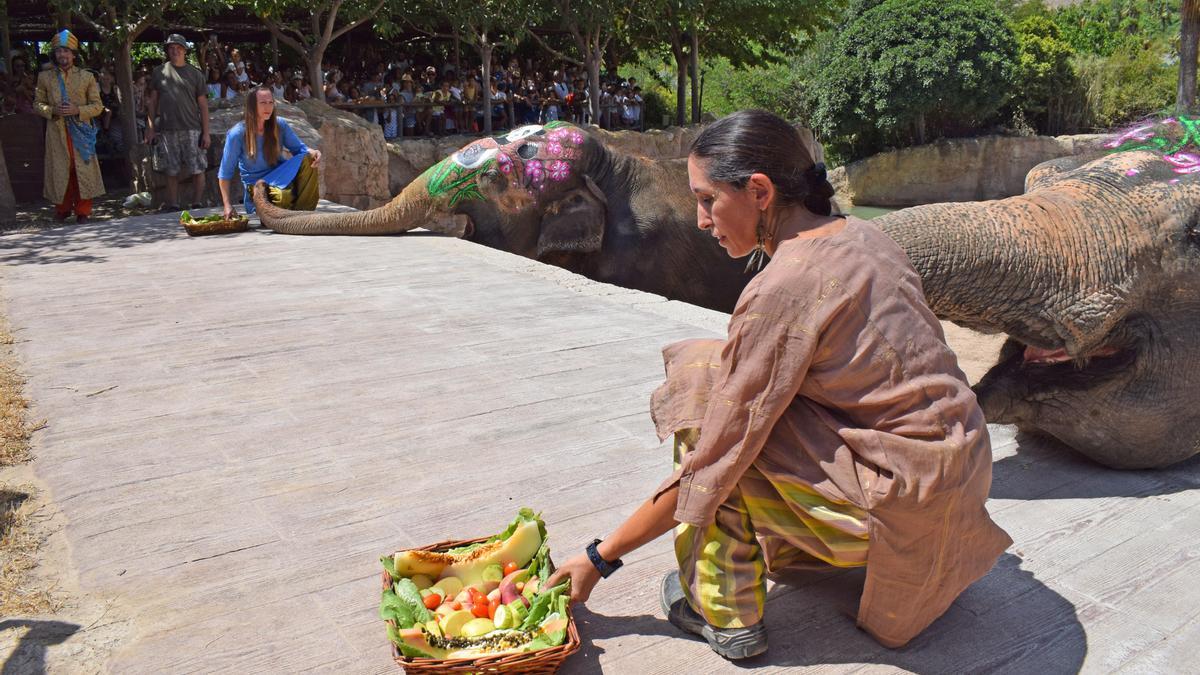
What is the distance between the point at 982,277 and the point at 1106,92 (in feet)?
92.0

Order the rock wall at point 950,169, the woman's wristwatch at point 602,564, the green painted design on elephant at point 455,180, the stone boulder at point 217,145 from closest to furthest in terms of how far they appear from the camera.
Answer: the woman's wristwatch at point 602,564
the green painted design on elephant at point 455,180
the stone boulder at point 217,145
the rock wall at point 950,169

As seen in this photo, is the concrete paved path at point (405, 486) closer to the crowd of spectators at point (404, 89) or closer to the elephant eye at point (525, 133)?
the elephant eye at point (525, 133)

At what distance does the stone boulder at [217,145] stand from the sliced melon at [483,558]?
28.2 feet

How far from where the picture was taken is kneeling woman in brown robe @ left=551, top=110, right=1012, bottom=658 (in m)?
2.00

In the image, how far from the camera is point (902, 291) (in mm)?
2064

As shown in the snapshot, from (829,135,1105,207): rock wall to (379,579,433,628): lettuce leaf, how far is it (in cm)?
2553

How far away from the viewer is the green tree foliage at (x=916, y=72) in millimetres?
24797

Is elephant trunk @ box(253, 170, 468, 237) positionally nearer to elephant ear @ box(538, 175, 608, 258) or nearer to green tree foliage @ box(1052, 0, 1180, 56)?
elephant ear @ box(538, 175, 608, 258)

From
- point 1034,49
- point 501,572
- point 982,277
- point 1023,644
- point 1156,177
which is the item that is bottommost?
point 1023,644

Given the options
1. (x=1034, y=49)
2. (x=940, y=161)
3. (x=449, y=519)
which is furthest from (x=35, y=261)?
(x=1034, y=49)

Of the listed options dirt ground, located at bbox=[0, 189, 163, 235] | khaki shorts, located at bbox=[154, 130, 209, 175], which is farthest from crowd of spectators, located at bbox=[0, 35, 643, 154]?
khaki shorts, located at bbox=[154, 130, 209, 175]

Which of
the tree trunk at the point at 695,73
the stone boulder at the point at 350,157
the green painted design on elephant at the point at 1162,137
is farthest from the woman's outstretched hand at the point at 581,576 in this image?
the tree trunk at the point at 695,73

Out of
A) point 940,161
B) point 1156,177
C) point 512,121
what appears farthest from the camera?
point 940,161

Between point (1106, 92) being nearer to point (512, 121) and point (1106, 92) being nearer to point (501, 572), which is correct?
point (512, 121)
